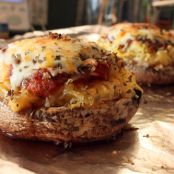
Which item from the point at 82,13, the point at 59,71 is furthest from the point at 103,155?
the point at 82,13

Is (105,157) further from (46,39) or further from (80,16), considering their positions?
(80,16)

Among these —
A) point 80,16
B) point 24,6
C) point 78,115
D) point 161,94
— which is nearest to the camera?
point 78,115

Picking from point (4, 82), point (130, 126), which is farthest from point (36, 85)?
point (130, 126)

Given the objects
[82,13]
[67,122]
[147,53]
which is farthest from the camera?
[82,13]

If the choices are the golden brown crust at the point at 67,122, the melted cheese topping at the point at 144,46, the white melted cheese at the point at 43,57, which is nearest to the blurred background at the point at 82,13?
the melted cheese topping at the point at 144,46

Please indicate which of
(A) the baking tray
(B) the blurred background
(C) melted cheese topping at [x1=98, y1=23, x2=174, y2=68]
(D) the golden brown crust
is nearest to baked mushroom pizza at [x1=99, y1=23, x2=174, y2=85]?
(C) melted cheese topping at [x1=98, y1=23, x2=174, y2=68]

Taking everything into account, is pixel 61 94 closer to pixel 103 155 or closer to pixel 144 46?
pixel 103 155

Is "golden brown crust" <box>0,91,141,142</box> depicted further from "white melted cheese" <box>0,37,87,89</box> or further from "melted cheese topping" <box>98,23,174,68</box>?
"melted cheese topping" <box>98,23,174,68</box>
